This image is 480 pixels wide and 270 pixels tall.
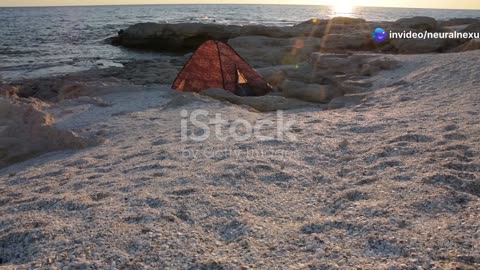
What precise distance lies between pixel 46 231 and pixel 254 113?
466cm

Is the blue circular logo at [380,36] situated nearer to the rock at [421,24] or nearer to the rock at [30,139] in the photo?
the rock at [421,24]

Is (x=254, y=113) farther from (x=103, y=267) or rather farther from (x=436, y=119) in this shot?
(x=103, y=267)

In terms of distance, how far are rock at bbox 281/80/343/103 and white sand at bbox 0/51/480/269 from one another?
2.38 meters

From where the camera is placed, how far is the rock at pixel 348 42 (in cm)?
1758

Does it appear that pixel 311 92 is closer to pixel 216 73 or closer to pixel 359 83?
pixel 359 83

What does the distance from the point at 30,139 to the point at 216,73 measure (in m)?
4.85

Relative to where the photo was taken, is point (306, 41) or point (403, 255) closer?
point (403, 255)

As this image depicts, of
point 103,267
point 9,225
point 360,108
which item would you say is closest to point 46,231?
point 9,225

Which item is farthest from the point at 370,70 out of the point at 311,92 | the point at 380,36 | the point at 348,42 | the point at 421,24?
the point at 421,24

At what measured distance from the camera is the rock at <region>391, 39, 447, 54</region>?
1399cm

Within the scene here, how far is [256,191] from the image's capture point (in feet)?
11.5

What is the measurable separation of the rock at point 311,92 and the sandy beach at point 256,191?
118cm

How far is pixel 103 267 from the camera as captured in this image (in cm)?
233

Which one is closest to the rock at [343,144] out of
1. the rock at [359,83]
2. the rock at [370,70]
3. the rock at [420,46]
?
the rock at [359,83]
